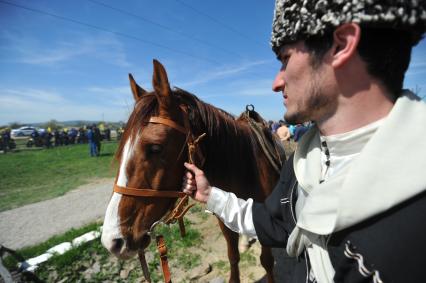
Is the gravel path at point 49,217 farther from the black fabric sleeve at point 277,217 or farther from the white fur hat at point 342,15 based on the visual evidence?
the white fur hat at point 342,15

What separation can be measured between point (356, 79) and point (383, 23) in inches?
8.1

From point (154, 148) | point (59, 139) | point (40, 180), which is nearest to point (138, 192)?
point (154, 148)

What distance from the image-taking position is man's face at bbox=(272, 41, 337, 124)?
40.5 inches

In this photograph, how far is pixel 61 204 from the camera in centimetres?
721

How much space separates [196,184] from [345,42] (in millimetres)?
1267

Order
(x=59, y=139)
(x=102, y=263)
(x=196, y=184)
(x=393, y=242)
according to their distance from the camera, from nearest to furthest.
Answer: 1. (x=393, y=242)
2. (x=196, y=184)
3. (x=102, y=263)
4. (x=59, y=139)

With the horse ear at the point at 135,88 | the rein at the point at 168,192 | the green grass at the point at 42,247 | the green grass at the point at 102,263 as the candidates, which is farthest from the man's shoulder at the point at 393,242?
the green grass at the point at 42,247

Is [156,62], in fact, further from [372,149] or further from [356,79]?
[372,149]

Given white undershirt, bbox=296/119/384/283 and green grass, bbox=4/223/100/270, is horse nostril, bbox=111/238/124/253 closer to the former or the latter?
white undershirt, bbox=296/119/384/283

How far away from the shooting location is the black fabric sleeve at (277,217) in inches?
55.3

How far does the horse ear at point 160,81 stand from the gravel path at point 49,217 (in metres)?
5.11

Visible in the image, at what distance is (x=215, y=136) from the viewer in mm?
2191

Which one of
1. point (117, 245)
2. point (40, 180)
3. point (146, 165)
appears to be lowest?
point (40, 180)

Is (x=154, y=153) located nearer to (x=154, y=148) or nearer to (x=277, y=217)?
(x=154, y=148)
